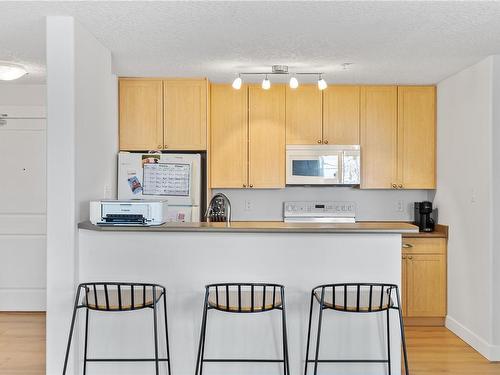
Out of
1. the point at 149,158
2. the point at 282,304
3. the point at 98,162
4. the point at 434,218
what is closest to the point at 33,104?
the point at 149,158

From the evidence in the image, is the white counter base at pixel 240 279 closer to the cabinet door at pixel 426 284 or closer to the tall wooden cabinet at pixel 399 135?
the cabinet door at pixel 426 284

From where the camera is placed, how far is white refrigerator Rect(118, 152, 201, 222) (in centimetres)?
467

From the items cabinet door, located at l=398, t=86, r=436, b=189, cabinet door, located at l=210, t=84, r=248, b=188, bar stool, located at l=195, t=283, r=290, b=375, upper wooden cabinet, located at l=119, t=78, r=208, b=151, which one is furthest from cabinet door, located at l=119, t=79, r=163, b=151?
cabinet door, located at l=398, t=86, r=436, b=189

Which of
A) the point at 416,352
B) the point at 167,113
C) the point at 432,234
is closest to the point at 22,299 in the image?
the point at 167,113

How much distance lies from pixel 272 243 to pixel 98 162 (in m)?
1.42

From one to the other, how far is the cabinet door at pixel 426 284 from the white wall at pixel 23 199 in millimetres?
3723

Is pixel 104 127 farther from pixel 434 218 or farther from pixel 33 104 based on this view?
pixel 434 218

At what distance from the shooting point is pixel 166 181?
4703 millimetres

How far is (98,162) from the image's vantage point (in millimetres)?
3693

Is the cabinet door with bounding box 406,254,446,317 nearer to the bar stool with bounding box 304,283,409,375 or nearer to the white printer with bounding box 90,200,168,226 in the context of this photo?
the bar stool with bounding box 304,283,409,375

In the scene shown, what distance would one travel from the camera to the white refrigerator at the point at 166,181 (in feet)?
15.3

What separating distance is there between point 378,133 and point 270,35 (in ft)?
6.81

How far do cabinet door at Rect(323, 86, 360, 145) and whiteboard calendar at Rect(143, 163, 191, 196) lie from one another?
148 cm

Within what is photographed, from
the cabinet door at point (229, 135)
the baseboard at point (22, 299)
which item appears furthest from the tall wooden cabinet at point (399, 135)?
the baseboard at point (22, 299)
